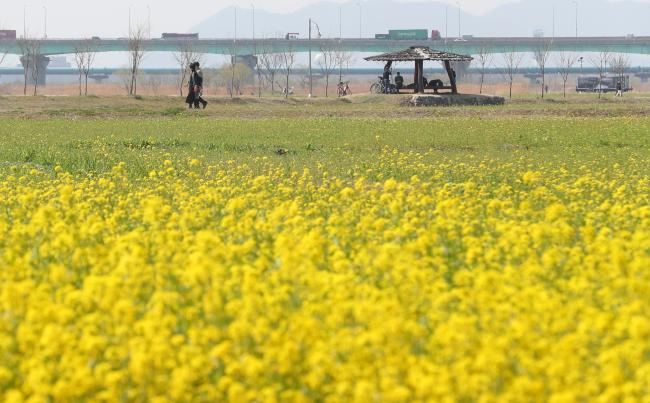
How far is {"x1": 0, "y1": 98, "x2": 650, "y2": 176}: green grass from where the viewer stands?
19.5 m

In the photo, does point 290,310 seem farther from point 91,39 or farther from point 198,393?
point 91,39

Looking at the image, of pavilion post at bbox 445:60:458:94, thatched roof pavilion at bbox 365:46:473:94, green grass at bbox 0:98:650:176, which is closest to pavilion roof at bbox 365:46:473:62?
thatched roof pavilion at bbox 365:46:473:94

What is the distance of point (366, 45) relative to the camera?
404ft

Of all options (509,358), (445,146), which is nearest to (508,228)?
(509,358)

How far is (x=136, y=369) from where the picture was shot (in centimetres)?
480

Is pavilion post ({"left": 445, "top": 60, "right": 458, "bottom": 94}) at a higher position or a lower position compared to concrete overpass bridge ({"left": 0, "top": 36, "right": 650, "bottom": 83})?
lower

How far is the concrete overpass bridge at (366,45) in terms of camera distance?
121 meters

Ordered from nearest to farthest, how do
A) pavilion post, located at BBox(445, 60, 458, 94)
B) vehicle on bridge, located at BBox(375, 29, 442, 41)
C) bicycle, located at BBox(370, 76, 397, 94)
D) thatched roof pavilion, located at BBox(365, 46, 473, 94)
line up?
pavilion post, located at BBox(445, 60, 458, 94), thatched roof pavilion, located at BBox(365, 46, 473, 94), bicycle, located at BBox(370, 76, 397, 94), vehicle on bridge, located at BBox(375, 29, 442, 41)

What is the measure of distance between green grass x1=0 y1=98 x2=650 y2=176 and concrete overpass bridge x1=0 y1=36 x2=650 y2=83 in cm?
8528

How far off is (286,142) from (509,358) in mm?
19027

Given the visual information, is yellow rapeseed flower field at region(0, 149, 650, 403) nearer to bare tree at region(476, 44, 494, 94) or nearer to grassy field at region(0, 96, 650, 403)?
grassy field at region(0, 96, 650, 403)

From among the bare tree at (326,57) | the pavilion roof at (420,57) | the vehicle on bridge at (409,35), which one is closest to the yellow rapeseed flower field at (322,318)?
the pavilion roof at (420,57)

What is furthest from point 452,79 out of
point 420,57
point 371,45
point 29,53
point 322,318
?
point 371,45

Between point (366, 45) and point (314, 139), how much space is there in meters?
99.8
